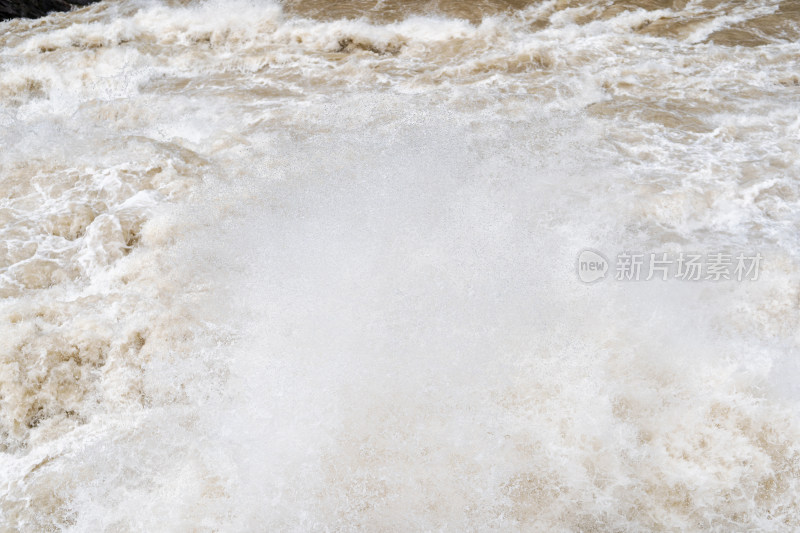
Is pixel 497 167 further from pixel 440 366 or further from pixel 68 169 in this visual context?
pixel 68 169

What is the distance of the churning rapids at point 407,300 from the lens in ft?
9.04

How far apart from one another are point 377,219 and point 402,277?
662mm

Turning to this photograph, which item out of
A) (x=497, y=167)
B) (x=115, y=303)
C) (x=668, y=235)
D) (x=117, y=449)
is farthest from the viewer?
(x=497, y=167)

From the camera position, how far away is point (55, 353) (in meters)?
3.34

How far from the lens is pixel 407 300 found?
Answer: 12.0ft

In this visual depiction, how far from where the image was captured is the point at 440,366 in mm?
3266

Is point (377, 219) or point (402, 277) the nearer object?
point (402, 277)

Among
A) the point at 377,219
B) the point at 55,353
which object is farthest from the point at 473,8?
the point at 55,353

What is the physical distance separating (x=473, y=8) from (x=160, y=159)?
501 centimetres

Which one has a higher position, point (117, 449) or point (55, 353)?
point (55, 353)

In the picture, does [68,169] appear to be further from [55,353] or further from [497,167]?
[497,167]

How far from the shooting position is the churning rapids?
9.04ft

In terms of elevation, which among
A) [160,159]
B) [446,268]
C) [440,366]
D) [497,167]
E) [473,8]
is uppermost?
[473,8]

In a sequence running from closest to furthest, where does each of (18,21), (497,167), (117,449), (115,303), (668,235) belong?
(117,449), (115,303), (668,235), (497,167), (18,21)
